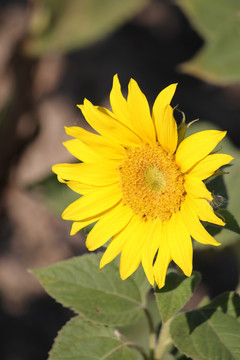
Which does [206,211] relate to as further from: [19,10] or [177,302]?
[19,10]

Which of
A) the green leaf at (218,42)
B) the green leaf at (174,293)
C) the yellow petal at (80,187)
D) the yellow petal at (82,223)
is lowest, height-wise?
the green leaf at (174,293)

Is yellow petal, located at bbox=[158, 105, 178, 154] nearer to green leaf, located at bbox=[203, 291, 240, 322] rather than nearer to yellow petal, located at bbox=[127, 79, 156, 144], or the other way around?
yellow petal, located at bbox=[127, 79, 156, 144]

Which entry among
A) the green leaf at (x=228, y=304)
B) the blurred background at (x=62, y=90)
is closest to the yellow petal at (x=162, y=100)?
the green leaf at (x=228, y=304)

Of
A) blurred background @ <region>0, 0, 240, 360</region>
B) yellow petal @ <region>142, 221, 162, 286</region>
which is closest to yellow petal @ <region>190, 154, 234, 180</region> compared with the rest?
yellow petal @ <region>142, 221, 162, 286</region>

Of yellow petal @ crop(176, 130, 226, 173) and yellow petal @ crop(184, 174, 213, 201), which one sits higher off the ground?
yellow petal @ crop(176, 130, 226, 173)

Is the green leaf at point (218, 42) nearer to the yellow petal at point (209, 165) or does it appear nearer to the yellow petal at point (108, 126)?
the yellow petal at point (108, 126)

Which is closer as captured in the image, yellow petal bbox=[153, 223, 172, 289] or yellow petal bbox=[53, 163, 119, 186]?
yellow petal bbox=[153, 223, 172, 289]
